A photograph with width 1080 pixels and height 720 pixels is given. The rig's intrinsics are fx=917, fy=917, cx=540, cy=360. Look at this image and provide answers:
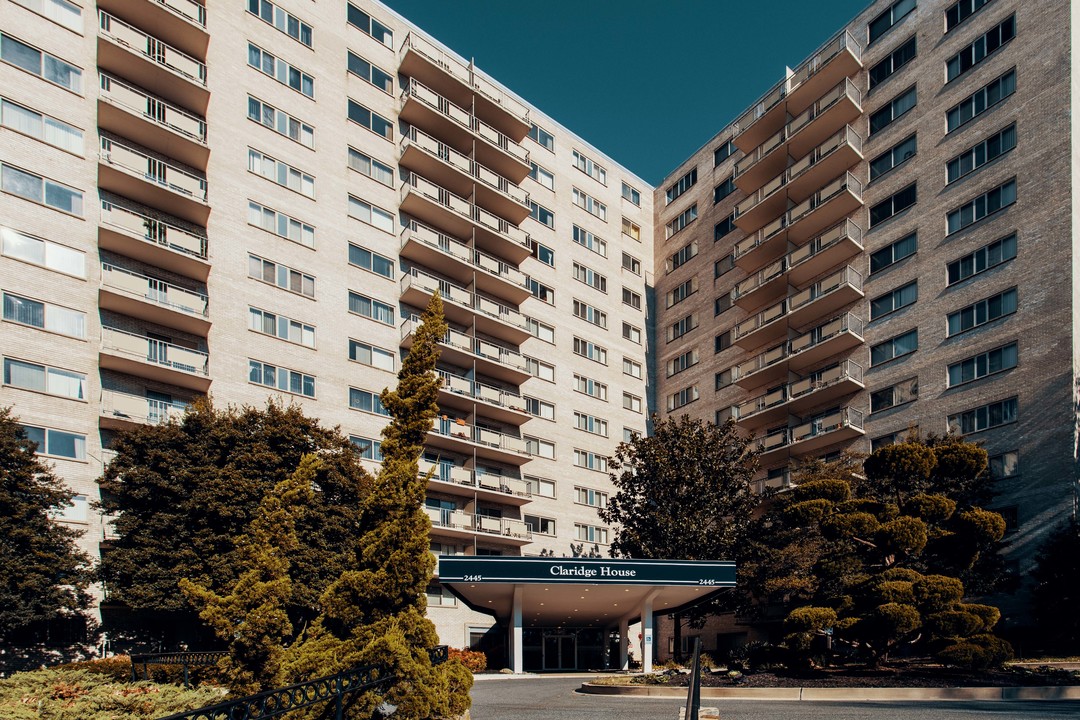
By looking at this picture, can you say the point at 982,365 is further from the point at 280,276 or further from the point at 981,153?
the point at 280,276

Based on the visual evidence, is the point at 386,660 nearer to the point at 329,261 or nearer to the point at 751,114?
the point at 329,261

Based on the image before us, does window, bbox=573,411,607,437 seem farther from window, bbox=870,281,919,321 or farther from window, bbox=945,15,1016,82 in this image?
window, bbox=945,15,1016,82

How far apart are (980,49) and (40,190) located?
47074 millimetres

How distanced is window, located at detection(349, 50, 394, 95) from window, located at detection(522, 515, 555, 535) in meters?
28.2

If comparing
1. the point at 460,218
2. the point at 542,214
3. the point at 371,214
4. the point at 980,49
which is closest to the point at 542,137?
the point at 542,214

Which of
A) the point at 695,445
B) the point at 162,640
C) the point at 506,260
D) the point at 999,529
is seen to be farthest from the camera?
the point at 506,260

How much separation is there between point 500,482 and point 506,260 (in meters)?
15.2

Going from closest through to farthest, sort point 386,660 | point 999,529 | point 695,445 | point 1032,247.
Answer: point 386,660 < point 999,529 < point 1032,247 < point 695,445

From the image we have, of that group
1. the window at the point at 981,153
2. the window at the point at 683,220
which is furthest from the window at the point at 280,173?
the window at the point at 981,153

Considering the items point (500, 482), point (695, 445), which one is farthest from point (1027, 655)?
point (500, 482)

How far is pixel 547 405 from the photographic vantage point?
62.4 m

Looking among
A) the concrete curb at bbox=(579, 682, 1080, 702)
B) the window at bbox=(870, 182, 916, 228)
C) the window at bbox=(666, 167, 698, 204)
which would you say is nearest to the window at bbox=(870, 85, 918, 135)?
the window at bbox=(870, 182, 916, 228)

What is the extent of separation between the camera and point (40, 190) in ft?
131

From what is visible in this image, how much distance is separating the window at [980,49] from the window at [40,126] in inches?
1766
